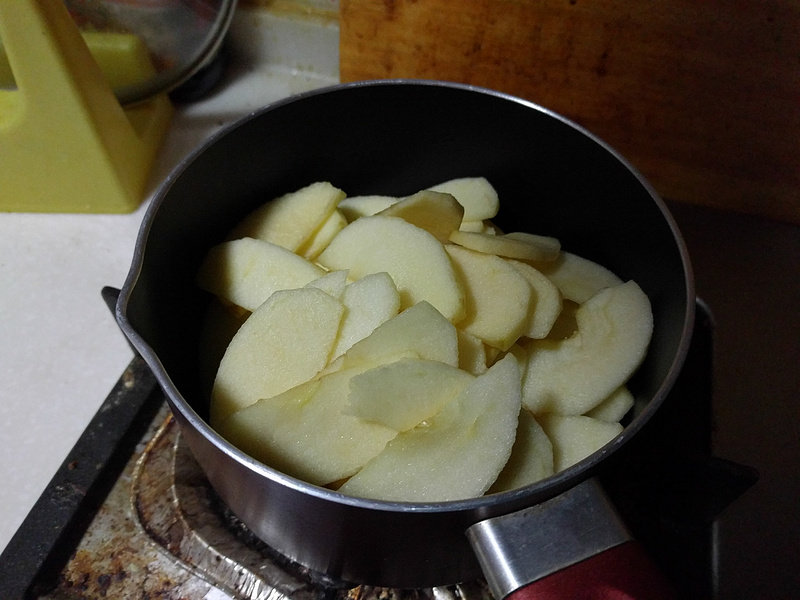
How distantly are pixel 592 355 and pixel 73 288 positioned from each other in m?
0.61

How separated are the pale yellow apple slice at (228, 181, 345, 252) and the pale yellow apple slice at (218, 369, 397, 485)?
9.4 inches

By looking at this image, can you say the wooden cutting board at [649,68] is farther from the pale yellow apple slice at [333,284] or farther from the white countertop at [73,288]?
the pale yellow apple slice at [333,284]

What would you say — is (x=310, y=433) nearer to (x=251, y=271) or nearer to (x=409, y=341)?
(x=409, y=341)

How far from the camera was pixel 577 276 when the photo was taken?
0.71 metres

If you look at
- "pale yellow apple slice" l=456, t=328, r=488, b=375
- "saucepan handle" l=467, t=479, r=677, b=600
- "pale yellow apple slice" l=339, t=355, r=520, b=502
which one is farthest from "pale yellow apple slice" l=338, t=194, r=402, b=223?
"saucepan handle" l=467, t=479, r=677, b=600

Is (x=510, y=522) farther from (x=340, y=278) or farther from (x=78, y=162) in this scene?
(x=78, y=162)

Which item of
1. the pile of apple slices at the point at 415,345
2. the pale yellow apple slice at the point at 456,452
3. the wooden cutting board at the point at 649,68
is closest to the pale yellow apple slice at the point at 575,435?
the pile of apple slices at the point at 415,345

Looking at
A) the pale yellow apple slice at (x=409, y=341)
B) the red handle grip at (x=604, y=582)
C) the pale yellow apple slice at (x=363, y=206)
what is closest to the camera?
the red handle grip at (x=604, y=582)

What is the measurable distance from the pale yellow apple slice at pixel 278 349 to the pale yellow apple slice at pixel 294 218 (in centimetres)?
14

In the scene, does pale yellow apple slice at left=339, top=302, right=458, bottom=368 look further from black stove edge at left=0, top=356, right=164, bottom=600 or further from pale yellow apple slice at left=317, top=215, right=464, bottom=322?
black stove edge at left=0, top=356, right=164, bottom=600

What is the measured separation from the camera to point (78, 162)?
792 mm

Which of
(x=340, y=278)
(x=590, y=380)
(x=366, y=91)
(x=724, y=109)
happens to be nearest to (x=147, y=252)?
(x=340, y=278)

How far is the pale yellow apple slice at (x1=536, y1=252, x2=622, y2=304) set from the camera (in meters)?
0.69

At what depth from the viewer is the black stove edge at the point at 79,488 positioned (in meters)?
0.56
